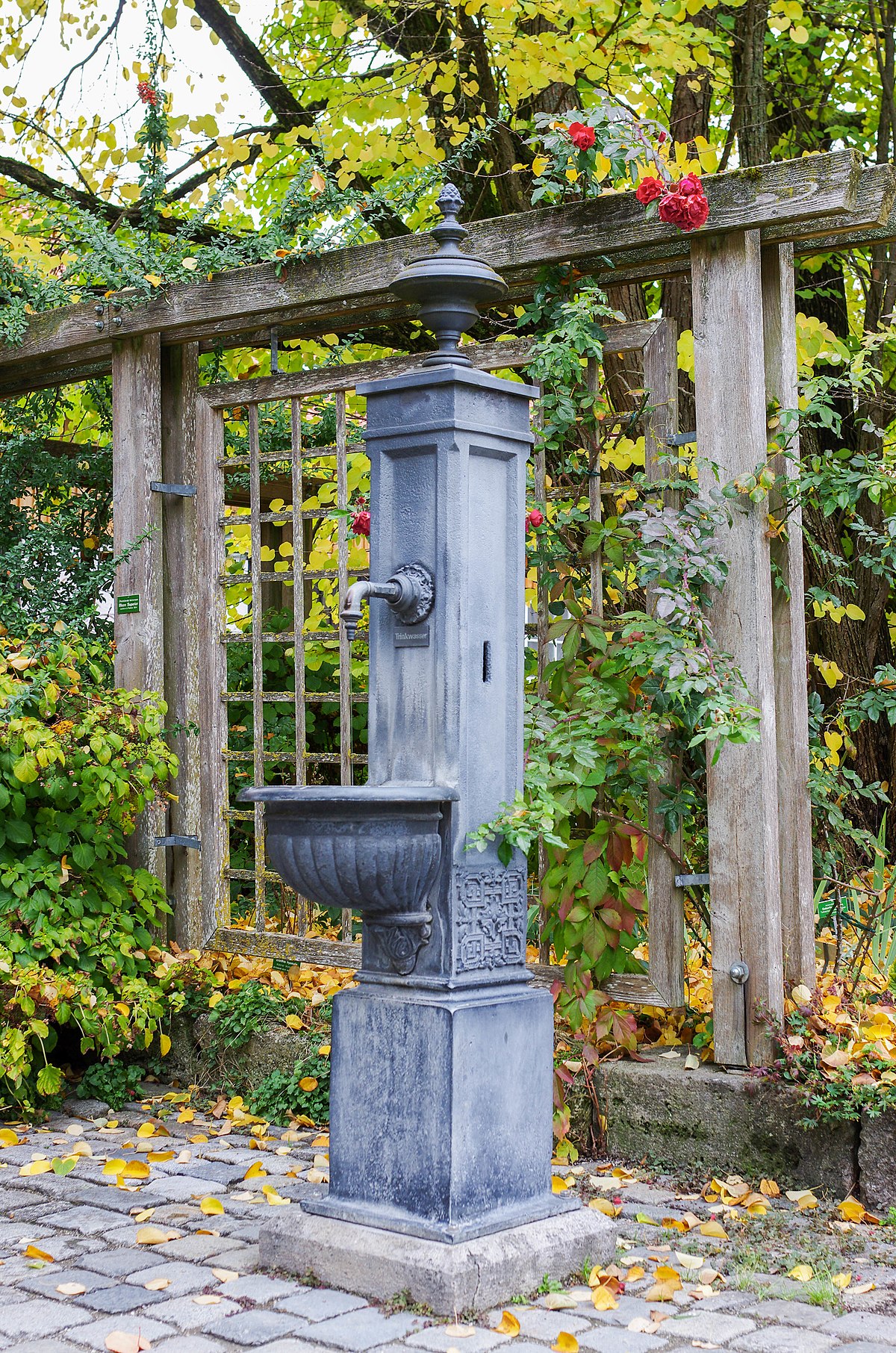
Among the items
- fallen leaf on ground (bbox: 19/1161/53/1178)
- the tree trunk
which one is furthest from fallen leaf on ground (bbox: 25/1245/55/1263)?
the tree trunk

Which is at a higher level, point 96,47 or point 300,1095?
point 96,47

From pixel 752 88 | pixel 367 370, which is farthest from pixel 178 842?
pixel 752 88

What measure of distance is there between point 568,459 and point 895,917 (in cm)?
209

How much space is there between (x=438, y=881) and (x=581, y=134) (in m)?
2.45

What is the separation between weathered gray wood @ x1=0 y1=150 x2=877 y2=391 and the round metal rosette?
209 cm

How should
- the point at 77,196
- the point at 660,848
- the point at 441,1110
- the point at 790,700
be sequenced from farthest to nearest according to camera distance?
the point at 77,196 → the point at 660,848 → the point at 790,700 → the point at 441,1110

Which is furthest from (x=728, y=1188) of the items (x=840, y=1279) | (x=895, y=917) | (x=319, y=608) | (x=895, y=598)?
(x=895, y=598)

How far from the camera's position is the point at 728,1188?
4.09m

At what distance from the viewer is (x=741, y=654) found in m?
4.39

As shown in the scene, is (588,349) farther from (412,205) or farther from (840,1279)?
(840,1279)

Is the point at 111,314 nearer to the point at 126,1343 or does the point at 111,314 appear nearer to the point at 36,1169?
the point at 36,1169

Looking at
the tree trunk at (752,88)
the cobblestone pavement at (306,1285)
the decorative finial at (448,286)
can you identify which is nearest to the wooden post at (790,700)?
the cobblestone pavement at (306,1285)

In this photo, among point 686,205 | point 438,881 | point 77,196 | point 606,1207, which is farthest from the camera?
point 77,196

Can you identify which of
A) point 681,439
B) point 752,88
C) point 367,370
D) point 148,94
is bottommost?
point 681,439
